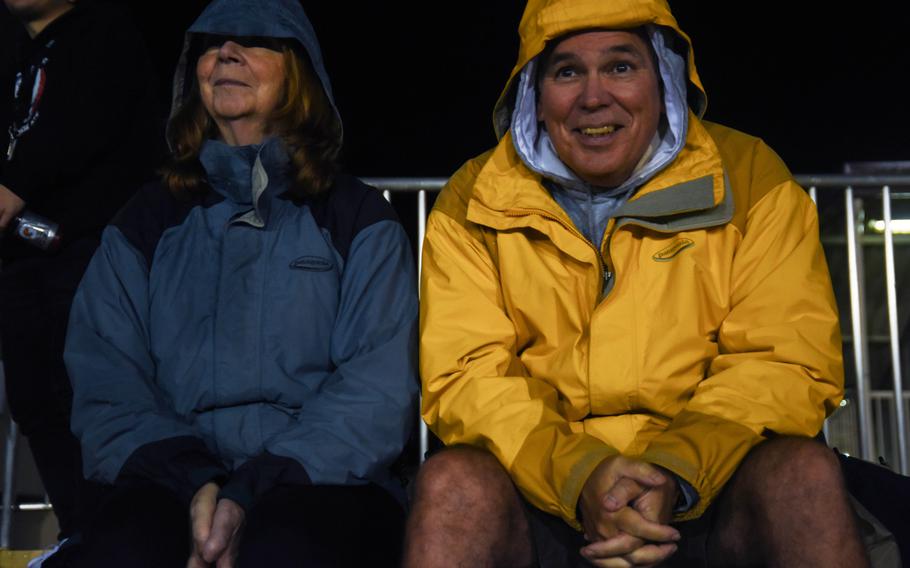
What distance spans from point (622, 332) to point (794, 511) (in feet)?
1.83

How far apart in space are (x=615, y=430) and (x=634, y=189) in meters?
0.55

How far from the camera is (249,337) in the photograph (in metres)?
2.54

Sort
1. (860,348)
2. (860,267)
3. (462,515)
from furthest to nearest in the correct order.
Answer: (860,267) < (860,348) < (462,515)

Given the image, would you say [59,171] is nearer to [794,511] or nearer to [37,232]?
[37,232]

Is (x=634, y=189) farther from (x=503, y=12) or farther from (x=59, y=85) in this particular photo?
(x=503, y=12)

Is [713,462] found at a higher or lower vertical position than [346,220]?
lower

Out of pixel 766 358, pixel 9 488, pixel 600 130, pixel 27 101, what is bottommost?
pixel 9 488

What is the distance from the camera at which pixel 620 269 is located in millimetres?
2439

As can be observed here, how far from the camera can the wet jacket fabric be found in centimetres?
224

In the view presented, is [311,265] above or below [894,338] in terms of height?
above

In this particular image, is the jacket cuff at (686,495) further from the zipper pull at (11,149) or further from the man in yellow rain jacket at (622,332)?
the zipper pull at (11,149)

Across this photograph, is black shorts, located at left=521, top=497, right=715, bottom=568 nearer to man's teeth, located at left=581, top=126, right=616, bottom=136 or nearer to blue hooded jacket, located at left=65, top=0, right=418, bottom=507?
blue hooded jacket, located at left=65, top=0, right=418, bottom=507

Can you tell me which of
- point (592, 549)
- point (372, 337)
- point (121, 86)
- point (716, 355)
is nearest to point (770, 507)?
point (592, 549)

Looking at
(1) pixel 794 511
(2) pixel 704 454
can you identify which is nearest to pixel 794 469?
(1) pixel 794 511
